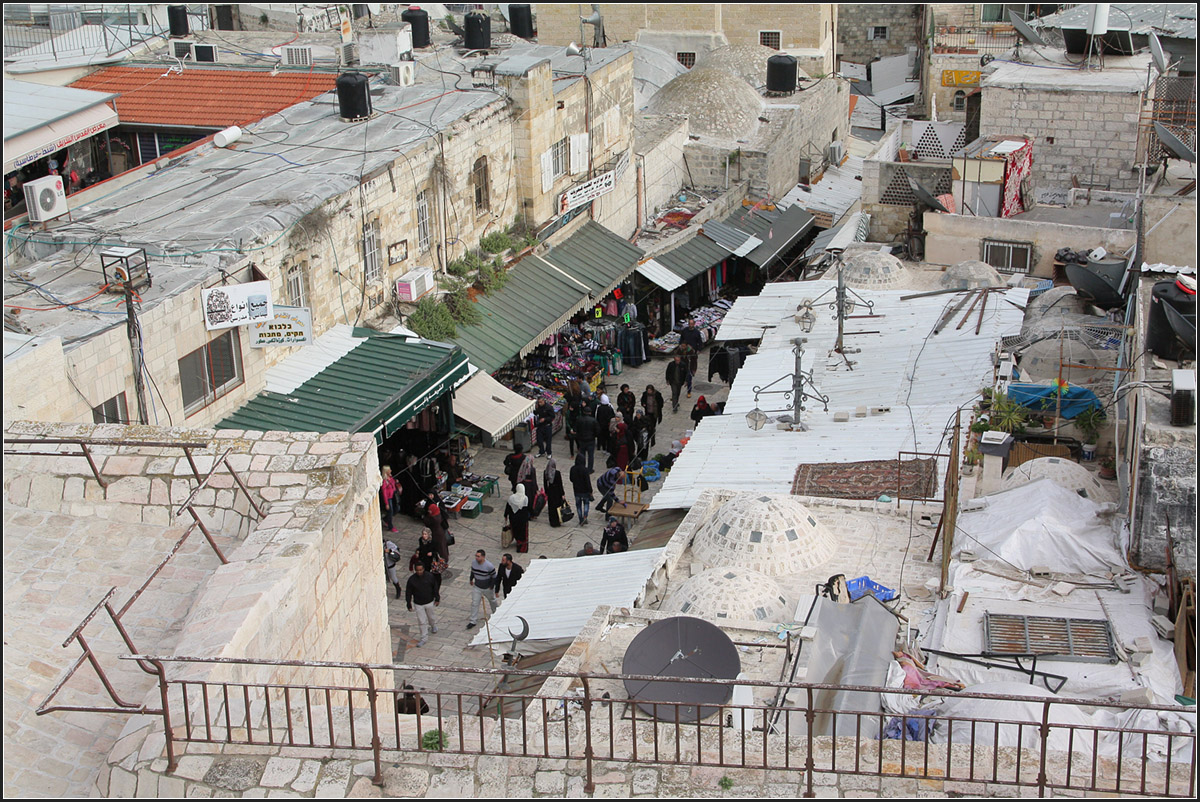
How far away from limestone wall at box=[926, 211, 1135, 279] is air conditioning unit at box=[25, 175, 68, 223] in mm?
15211

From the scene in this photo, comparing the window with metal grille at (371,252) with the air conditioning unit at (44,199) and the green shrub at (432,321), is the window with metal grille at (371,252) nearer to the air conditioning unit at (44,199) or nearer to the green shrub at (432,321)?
the green shrub at (432,321)

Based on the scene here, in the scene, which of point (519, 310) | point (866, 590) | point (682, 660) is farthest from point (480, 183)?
point (682, 660)

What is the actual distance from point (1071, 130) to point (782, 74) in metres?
10.3

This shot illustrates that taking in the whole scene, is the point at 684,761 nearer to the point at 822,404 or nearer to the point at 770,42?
the point at 822,404

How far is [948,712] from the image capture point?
991cm

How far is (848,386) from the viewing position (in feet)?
64.4

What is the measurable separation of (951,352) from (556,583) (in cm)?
815

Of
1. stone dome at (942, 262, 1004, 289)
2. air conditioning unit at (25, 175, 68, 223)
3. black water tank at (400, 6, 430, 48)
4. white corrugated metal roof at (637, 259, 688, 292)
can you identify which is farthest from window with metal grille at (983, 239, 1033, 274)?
air conditioning unit at (25, 175, 68, 223)

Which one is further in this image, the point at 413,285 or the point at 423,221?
the point at 423,221

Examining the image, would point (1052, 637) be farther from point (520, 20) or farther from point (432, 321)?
point (520, 20)

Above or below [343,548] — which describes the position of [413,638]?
below

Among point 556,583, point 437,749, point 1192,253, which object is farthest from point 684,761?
point 1192,253

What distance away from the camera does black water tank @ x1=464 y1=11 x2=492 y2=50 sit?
28141mm

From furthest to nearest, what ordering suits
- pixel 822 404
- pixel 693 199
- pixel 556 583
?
pixel 693 199 → pixel 822 404 → pixel 556 583
